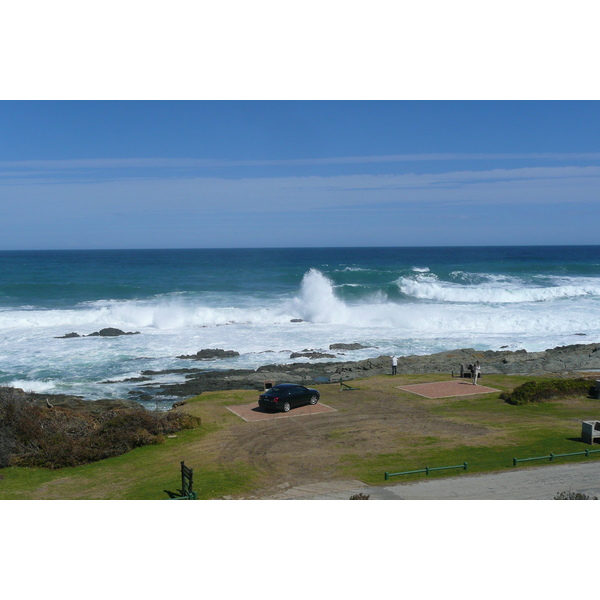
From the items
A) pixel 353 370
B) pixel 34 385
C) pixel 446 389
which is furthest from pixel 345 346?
pixel 34 385

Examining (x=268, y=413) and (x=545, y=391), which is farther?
(x=545, y=391)

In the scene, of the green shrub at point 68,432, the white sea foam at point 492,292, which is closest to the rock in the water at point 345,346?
the green shrub at point 68,432

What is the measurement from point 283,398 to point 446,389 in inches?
356

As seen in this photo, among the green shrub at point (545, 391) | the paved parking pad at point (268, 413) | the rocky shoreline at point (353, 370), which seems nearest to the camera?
the paved parking pad at point (268, 413)

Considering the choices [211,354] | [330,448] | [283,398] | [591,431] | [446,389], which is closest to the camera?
[591,431]

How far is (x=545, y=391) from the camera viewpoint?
25.7m

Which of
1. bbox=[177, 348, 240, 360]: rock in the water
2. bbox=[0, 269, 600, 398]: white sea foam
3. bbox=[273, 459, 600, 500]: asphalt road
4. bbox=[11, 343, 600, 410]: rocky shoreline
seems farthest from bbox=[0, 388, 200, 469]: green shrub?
bbox=[177, 348, 240, 360]: rock in the water

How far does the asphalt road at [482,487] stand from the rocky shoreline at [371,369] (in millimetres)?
15852

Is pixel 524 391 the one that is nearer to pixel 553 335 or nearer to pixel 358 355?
pixel 358 355

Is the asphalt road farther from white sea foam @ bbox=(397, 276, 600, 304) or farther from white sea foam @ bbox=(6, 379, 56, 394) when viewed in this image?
white sea foam @ bbox=(397, 276, 600, 304)

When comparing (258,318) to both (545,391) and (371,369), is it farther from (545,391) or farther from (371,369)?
(545,391)

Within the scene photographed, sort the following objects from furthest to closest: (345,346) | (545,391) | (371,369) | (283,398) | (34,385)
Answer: (345,346)
(371,369)
(34,385)
(545,391)
(283,398)

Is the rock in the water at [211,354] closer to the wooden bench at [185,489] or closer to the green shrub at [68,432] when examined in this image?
the green shrub at [68,432]

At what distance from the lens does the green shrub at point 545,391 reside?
25344mm
